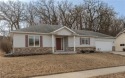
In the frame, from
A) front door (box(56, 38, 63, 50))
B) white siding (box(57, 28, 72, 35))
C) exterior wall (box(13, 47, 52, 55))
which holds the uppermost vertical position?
white siding (box(57, 28, 72, 35))

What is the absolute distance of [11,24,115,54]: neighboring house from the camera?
81.6 ft

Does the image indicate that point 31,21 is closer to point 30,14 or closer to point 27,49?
point 30,14

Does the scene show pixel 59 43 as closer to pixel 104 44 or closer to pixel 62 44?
pixel 62 44

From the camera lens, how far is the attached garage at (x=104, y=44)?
33.3m

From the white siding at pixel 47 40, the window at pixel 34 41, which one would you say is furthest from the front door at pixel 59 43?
the window at pixel 34 41

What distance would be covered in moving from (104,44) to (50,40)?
453 inches

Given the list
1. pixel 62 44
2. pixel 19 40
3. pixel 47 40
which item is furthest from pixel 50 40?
pixel 19 40

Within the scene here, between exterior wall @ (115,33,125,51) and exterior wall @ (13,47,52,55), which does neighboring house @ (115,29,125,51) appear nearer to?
exterior wall @ (115,33,125,51)

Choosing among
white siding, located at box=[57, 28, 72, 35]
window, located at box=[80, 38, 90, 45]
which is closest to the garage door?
window, located at box=[80, 38, 90, 45]

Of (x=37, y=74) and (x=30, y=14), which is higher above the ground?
(x=30, y=14)

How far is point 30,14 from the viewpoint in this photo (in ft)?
163

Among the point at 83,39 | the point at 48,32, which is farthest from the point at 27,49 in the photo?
the point at 83,39

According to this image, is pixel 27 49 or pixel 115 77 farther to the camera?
pixel 27 49

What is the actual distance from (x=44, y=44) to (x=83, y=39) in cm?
700
